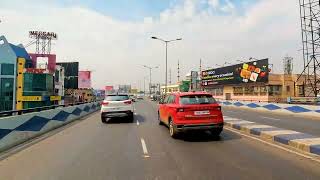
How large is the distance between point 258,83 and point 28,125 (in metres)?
48.9

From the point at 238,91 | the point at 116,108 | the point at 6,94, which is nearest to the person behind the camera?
the point at 116,108

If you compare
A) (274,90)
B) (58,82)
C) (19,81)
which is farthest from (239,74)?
(19,81)

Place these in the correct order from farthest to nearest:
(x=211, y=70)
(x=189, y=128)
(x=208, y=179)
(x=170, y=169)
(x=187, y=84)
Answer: (x=187, y=84) < (x=211, y=70) < (x=189, y=128) < (x=170, y=169) < (x=208, y=179)

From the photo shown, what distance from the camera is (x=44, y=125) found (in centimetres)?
1504

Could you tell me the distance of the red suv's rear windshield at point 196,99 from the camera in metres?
12.4

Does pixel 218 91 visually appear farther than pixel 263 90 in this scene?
Yes

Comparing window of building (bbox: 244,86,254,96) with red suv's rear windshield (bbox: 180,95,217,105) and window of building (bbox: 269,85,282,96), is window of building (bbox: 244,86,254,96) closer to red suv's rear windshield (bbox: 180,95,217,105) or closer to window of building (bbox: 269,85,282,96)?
window of building (bbox: 269,85,282,96)

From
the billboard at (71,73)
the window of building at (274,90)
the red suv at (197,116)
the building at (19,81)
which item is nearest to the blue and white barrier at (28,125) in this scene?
the red suv at (197,116)

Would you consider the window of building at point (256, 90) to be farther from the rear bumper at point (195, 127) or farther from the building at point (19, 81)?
the rear bumper at point (195, 127)

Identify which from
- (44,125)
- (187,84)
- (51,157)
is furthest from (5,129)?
(187,84)

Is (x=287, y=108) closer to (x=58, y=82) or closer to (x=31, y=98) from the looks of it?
(x=31, y=98)

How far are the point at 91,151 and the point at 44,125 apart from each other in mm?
5833

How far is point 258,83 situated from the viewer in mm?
57094

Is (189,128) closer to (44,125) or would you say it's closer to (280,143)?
(280,143)
